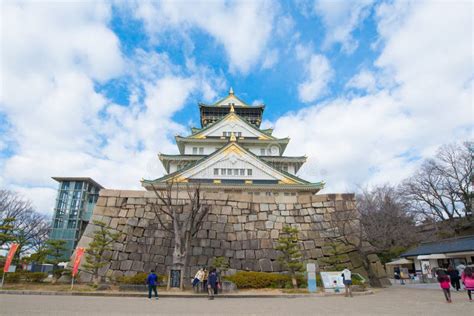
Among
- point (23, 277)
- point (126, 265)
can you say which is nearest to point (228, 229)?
point (126, 265)

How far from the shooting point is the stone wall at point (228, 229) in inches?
526

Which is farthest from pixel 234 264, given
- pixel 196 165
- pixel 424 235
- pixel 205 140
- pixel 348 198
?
pixel 424 235

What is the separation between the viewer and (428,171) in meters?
30.2

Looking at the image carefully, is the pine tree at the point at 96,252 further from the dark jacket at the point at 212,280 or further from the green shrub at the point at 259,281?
the green shrub at the point at 259,281

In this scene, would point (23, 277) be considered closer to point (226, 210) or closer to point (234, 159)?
point (226, 210)

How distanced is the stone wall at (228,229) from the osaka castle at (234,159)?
5.18 metres

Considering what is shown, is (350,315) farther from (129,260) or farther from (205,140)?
(205,140)

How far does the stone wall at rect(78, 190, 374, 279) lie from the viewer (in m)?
13.4

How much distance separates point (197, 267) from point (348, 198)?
9577 mm

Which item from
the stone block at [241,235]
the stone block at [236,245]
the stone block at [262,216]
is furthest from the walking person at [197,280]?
the stone block at [262,216]

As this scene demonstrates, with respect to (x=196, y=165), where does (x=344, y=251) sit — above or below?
below

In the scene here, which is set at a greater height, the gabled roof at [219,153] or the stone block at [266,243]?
the gabled roof at [219,153]

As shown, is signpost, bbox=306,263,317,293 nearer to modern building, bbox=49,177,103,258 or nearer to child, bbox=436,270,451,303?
child, bbox=436,270,451,303

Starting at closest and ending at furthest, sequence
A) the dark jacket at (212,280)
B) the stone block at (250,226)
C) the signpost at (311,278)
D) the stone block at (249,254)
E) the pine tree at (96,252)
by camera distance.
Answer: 1. the dark jacket at (212,280)
2. the signpost at (311,278)
3. the pine tree at (96,252)
4. the stone block at (249,254)
5. the stone block at (250,226)
